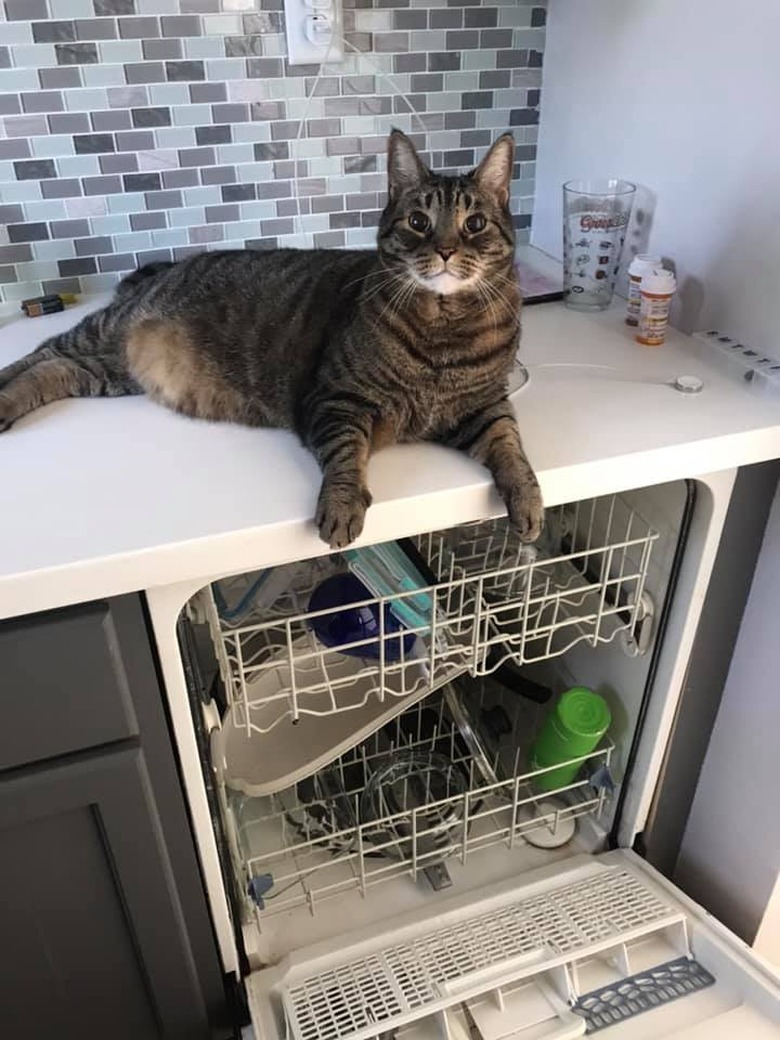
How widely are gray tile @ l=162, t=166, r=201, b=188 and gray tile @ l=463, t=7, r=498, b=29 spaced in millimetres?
470

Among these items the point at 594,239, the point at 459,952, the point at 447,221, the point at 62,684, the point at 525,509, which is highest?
the point at 447,221

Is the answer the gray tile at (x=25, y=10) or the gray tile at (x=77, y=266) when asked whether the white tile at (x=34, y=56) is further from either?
the gray tile at (x=77, y=266)

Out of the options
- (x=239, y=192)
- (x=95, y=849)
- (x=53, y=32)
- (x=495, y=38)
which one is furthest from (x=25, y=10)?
(x=95, y=849)

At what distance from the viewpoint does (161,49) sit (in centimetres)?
118

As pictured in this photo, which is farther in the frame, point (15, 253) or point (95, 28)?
point (15, 253)

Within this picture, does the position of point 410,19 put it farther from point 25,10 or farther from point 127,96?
point 25,10

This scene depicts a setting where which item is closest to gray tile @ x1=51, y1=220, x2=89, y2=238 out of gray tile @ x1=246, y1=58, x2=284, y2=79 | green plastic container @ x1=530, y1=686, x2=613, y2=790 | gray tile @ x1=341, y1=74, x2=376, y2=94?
gray tile @ x1=246, y1=58, x2=284, y2=79

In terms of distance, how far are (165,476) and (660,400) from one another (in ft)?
1.90

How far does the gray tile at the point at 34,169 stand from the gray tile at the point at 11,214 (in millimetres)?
43

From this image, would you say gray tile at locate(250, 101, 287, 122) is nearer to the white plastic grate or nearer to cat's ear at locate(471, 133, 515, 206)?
cat's ear at locate(471, 133, 515, 206)

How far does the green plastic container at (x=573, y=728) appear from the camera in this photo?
4.09 ft

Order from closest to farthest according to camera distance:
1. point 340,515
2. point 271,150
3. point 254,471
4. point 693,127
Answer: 1. point 340,515
2. point 254,471
3. point 693,127
4. point 271,150

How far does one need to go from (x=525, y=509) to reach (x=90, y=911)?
0.68 meters

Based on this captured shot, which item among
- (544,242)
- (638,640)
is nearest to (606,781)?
(638,640)
